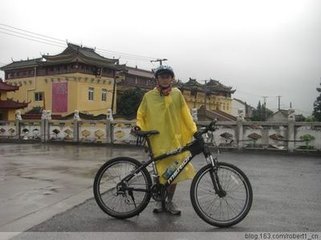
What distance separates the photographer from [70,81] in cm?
5750

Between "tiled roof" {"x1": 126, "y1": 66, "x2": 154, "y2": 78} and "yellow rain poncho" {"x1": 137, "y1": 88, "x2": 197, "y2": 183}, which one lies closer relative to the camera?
"yellow rain poncho" {"x1": 137, "y1": 88, "x2": 197, "y2": 183}

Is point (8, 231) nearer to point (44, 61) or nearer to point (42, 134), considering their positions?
point (42, 134)

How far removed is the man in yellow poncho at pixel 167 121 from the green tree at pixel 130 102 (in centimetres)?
5191

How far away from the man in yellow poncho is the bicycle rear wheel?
0.26 metres

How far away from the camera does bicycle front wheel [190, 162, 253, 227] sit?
5.21m

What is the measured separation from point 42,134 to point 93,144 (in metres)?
3.68

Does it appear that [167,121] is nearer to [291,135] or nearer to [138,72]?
[291,135]

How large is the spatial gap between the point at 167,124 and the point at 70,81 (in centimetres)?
5320

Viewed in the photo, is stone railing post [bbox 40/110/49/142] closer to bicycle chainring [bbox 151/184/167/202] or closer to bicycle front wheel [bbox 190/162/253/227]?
bicycle chainring [bbox 151/184/167/202]

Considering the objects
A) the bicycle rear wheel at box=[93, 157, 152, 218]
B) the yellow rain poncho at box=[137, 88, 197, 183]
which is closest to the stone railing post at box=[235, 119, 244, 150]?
the yellow rain poncho at box=[137, 88, 197, 183]

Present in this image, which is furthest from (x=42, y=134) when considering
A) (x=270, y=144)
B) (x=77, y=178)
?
(x=77, y=178)

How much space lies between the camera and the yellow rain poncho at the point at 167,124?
18.4ft

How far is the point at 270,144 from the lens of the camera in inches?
656

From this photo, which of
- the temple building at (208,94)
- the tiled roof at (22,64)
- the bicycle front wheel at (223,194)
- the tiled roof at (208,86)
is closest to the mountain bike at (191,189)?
the bicycle front wheel at (223,194)
